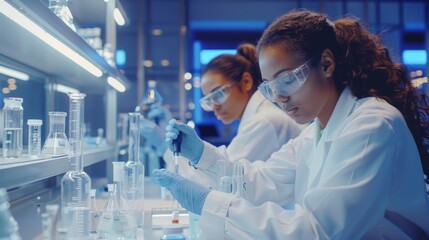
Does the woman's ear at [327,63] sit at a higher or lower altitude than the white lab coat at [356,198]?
higher

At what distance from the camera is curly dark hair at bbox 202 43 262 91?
2.56 meters

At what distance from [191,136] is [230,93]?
0.68 m

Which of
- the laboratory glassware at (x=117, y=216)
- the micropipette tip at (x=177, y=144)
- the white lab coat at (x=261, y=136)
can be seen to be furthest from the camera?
the white lab coat at (x=261, y=136)

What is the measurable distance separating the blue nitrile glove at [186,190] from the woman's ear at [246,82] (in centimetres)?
122

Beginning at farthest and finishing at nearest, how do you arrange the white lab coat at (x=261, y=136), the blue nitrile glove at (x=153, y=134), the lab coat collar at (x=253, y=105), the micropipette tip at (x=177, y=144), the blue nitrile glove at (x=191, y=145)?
the blue nitrile glove at (x=153, y=134), the lab coat collar at (x=253, y=105), the white lab coat at (x=261, y=136), the blue nitrile glove at (x=191, y=145), the micropipette tip at (x=177, y=144)

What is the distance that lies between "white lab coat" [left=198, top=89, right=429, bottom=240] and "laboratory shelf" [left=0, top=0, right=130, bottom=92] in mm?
714

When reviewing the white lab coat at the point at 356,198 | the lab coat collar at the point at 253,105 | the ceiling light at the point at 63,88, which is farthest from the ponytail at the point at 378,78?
the ceiling light at the point at 63,88

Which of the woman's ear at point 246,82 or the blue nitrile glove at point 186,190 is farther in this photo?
the woman's ear at point 246,82

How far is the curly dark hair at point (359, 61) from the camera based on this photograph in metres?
1.46

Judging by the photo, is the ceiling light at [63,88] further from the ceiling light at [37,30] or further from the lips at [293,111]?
the lips at [293,111]

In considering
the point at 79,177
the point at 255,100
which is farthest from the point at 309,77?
the point at 255,100

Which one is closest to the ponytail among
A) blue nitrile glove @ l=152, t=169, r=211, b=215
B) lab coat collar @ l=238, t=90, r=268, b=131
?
blue nitrile glove @ l=152, t=169, r=211, b=215

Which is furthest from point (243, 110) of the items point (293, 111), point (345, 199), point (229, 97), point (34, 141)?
point (345, 199)

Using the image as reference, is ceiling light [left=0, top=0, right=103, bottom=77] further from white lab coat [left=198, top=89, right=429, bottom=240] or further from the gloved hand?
the gloved hand
